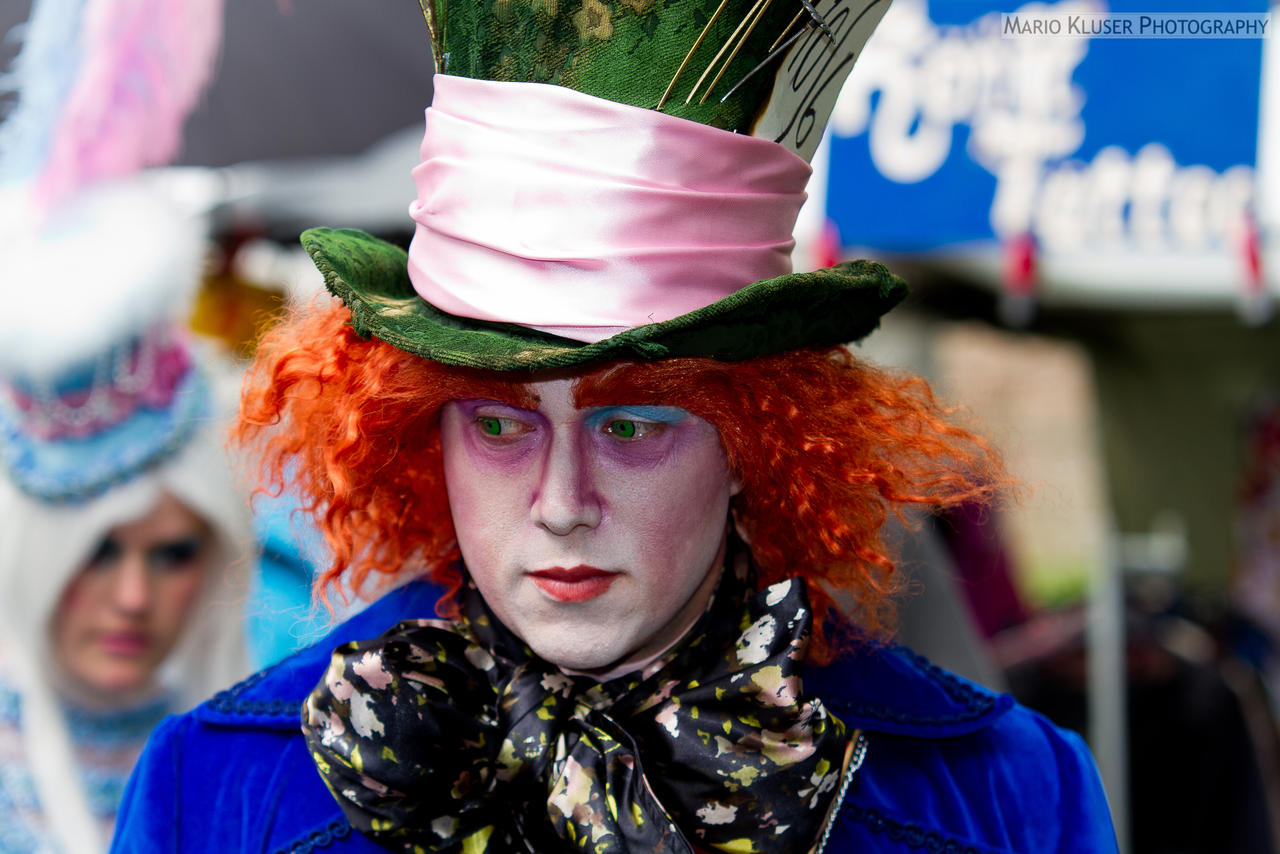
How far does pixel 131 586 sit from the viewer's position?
2.11 metres

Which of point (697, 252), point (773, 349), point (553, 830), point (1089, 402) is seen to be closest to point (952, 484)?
point (773, 349)

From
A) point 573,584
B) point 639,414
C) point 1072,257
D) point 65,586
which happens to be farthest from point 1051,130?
point 65,586

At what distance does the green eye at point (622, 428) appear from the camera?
111 centimetres

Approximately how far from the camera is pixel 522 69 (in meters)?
1.08

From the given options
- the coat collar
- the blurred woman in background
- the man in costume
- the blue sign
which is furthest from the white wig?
the blue sign

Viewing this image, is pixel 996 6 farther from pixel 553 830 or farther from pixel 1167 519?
pixel 1167 519

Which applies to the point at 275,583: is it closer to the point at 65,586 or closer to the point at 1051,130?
the point at 65,586

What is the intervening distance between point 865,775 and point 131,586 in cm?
144

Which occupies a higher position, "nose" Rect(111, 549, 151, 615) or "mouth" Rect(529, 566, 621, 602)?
"mouth" Rect(529, 566, 621, 602)

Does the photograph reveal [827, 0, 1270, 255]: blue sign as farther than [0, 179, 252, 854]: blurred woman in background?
Yes

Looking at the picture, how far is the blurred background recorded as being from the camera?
6.77 ft

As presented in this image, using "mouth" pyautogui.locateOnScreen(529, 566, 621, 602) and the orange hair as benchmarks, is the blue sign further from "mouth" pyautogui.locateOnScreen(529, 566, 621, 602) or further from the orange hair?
"mouth" pyautogui.locateOnScreen(529, 566, 621, 602)

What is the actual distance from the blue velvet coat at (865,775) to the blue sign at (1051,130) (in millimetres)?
1444

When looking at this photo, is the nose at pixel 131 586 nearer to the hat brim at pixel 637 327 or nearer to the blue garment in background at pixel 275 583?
the blue garment in background at pixel 275 583
